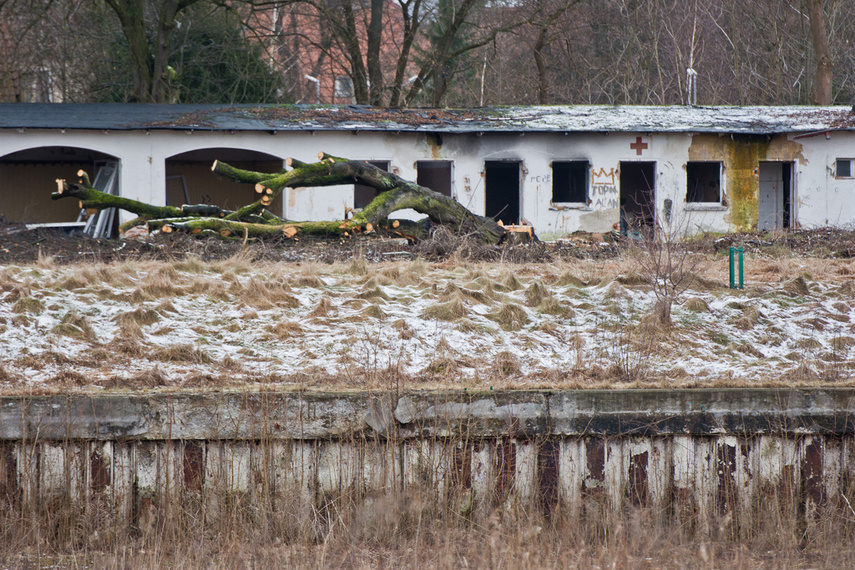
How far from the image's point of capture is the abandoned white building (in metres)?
18.5

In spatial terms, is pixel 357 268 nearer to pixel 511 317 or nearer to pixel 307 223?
pixel 511 317

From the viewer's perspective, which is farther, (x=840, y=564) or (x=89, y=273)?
(x=89, y=273)

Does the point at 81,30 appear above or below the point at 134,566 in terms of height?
above

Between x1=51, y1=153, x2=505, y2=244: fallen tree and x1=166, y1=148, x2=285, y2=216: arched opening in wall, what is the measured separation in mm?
7263

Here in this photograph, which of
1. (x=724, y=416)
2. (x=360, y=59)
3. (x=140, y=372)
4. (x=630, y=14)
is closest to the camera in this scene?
(x=724, y=416)

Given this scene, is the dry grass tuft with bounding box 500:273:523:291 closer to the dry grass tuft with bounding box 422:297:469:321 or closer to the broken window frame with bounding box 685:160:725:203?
the dry grass tuft with bounding box 422:297:469:321

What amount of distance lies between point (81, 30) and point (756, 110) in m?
20.0

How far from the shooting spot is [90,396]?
5551mm

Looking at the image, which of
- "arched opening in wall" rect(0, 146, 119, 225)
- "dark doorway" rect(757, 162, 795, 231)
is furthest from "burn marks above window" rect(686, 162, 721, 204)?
"arched opening in wall" rect(0, 146, 119, 225)

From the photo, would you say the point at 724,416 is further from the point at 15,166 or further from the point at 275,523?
the point at 15,166

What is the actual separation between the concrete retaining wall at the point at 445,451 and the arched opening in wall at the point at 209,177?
1617 centimetres

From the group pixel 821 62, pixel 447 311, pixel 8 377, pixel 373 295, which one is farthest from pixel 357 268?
pixel 821 62

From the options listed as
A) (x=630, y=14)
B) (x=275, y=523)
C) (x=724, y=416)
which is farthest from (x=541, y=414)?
(x=630, y=14)

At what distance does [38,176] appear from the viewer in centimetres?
2148
